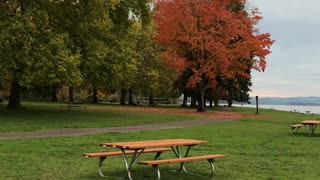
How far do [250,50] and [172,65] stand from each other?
687cm

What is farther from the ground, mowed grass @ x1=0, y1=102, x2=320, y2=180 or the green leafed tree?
the green leafed tree

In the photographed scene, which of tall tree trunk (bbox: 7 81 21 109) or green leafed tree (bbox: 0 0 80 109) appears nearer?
green leafed tree (bbox: 0 0 80 109)

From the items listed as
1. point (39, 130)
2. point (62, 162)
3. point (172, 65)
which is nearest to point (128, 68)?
point (172, 65)

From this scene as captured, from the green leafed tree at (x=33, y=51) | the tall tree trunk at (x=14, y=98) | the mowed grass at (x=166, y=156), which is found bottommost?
the mowed grass at (x=166, y=156)

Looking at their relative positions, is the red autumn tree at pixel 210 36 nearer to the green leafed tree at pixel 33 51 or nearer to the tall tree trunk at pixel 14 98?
the tall tree trunk at pixel 14 98

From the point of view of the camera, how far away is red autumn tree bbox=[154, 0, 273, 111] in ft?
128

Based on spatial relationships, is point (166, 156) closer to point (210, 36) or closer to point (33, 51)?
point (33, 51)

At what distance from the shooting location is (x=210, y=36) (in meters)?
39.0

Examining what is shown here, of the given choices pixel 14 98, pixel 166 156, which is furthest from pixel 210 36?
pixel 166 156

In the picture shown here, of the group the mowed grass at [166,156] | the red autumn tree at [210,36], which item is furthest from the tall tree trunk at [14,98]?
the mowed grass at [166,156]

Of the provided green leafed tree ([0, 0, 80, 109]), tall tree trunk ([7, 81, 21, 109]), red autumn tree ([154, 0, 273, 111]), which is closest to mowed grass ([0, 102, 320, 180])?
green leafed tree ([0, 0, 80, 109])

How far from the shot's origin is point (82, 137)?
16750 millimetres

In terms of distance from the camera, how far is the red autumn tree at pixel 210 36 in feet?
128

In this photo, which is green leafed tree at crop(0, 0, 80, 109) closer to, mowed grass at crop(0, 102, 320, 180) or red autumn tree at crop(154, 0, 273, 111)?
mowed grass at crop(0, 102, 320, 180)
